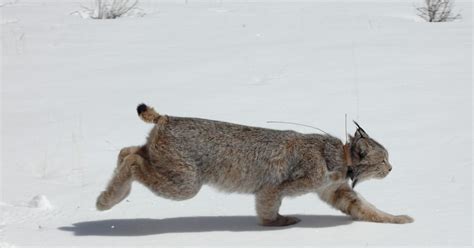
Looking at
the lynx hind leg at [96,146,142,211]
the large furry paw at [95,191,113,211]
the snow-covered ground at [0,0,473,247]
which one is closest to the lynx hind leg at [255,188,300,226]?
the snow-covered ground at [0,0,473,247]

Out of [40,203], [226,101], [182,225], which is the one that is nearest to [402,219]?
[182,225]

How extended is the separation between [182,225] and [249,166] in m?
0.67

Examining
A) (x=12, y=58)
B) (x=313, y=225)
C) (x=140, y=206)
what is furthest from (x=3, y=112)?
(x=313, y=225)

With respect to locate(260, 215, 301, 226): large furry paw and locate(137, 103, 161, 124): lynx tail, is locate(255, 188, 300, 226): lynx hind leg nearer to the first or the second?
locate(260, 215, 301, 226): large furry paw

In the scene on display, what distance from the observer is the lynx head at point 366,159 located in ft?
21.9

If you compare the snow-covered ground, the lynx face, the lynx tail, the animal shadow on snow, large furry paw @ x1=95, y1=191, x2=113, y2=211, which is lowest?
the snow-covered ground

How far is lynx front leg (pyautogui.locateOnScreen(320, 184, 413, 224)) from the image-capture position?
21.3 feet

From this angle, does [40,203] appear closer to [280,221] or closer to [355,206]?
[280,221]

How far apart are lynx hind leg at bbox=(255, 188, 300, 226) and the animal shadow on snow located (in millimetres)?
56

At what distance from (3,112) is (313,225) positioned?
192 inches

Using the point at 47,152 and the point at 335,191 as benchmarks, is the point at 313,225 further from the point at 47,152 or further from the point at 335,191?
the point at 47,152

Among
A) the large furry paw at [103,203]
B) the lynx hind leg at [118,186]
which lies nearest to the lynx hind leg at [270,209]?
the lynx hind leg at [118,186]

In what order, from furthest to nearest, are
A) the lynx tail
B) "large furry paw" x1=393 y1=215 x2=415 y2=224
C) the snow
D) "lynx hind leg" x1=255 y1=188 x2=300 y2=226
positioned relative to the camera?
the snow
the lynx tail
"lynx hind leg" x1=255 y1=188 x2=300 y2=226
"large furry paw" x1=393 y1=215 x2=415 y2=224

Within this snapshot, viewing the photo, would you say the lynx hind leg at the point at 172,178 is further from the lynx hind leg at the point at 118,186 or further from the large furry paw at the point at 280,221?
the large furry paw at the point at 280,221
